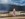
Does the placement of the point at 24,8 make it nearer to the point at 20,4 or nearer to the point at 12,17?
the point at 20,4

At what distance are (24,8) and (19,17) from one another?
0.64 ft

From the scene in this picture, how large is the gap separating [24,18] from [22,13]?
0.10m

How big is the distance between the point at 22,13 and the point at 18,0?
0.26 metres

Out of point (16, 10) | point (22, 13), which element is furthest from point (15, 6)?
point (22, 13)

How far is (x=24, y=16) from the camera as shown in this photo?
2.80 feet

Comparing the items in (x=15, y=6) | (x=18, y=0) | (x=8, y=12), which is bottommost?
(x=8, y=12)

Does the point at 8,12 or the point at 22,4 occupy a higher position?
the point at 22,4

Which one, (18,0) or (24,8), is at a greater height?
(18,0)

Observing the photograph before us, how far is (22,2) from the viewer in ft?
2.81

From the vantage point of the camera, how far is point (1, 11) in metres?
0.86

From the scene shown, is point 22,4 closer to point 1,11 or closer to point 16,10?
point 16,10

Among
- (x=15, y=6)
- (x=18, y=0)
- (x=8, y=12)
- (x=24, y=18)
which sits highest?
(x=18, y=0)

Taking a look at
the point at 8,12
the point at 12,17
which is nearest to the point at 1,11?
the point at 8,12

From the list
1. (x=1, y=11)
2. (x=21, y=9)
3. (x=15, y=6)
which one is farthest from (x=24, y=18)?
(x=1, y=11)
